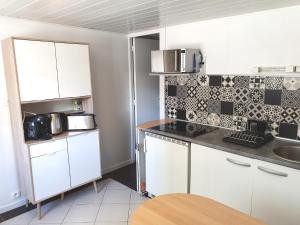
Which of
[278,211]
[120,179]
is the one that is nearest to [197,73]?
[278,211]

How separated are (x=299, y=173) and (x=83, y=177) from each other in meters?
2.21

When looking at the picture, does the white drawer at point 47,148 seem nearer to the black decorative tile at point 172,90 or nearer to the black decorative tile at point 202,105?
the black decorative tile at point 172,90

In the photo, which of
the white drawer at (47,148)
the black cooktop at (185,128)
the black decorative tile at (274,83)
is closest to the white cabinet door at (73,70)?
the white drawer at (47,148)

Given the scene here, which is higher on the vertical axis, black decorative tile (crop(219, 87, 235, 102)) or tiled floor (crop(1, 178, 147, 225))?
black decorative tile (crop(219, 87, 235, 102))

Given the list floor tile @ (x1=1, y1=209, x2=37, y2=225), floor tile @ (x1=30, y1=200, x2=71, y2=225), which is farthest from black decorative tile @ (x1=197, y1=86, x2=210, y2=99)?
floor tile @ (x1=1, y1=209, x2=37, y2=225)

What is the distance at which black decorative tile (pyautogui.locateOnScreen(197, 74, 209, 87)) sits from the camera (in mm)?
2662

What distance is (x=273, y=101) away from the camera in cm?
218

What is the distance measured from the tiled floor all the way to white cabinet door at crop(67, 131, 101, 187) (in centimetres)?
26

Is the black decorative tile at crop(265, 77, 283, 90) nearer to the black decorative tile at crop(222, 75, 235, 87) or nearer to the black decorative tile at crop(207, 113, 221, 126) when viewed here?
the black decorative tile at crop(222, 75, 235, 87)

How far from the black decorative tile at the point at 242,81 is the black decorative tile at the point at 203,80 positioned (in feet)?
1.16

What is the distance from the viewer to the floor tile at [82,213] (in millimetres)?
2392

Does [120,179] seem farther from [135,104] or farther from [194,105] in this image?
[194,105]

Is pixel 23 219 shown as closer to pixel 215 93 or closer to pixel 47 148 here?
pixel 47 148

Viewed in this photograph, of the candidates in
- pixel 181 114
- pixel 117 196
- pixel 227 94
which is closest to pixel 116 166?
pixel 117 196
